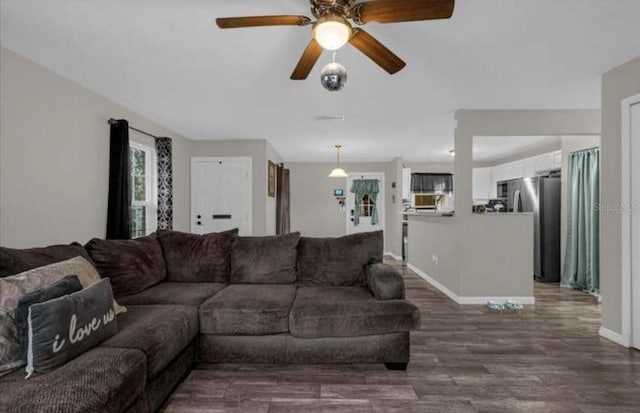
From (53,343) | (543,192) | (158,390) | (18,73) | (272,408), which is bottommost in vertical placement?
(272,408)

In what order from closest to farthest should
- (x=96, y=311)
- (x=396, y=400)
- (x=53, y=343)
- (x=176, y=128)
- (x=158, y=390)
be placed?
(x=53, y=343) < (x=96, y=311) < (x=158, y=390) < (x=396, y=400) < (x=176, y=128)

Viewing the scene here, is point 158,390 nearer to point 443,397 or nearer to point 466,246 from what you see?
point 443,397

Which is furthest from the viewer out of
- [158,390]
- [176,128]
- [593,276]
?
[176,128]

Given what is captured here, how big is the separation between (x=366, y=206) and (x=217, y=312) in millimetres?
6212

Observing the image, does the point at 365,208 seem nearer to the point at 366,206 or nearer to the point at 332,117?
the point at 366,206

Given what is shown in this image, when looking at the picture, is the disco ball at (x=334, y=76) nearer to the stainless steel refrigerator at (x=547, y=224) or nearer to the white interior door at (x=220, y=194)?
the white interior door at (x=220, y=194)

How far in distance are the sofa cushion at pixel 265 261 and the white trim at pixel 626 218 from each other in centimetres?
279

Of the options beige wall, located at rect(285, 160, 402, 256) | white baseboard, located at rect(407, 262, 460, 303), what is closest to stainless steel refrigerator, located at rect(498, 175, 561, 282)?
white baseboard, located at rect(407, 262, 460, 303)

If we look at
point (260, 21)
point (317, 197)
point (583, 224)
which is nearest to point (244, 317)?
point (260, 21)

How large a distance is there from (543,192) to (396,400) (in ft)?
14.3

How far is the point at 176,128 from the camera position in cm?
488

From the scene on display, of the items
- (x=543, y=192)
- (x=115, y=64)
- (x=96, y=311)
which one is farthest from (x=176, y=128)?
(x=543, y=192)

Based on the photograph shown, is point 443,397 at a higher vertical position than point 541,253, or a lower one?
lower

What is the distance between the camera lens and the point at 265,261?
3051 millimetres
